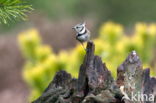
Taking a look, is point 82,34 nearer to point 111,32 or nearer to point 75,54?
point 75,54

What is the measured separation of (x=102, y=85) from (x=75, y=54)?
8.60ft

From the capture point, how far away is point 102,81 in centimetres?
287

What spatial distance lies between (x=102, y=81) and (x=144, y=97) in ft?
0.60

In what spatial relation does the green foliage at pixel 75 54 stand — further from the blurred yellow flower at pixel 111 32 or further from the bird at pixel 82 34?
the bird at pixel 82 34

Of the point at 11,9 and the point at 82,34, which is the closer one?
the point at 11,9

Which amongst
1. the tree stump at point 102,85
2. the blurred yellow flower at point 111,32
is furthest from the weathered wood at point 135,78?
the blurred yellow flower at point 111,32

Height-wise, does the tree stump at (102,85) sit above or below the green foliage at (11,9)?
below

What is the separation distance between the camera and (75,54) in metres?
5.47

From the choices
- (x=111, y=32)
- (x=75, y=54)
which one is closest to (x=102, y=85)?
(x=75, y=54)

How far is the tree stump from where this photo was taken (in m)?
2.80

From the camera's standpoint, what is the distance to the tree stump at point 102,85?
Answer: 9.20ft

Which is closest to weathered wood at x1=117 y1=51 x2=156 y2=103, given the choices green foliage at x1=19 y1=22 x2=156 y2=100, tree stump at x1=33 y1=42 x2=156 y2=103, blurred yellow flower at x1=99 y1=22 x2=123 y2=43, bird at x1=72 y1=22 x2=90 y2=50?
tree stump at x1=33 y1=42 x2=156 y2=103

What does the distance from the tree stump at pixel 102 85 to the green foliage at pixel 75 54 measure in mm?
2024

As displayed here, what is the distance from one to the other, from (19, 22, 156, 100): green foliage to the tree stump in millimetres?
2024
